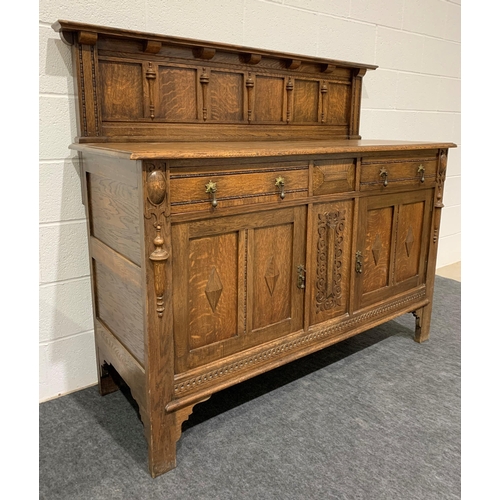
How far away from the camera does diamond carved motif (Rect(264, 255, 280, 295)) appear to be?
1694 mm

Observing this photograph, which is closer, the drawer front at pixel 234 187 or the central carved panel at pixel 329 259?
the drawer front at pixel 234 187

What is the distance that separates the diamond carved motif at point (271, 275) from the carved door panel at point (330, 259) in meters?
0.17

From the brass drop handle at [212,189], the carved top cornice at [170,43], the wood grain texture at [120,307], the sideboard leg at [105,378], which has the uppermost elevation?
the carved top cornice at [170,43]

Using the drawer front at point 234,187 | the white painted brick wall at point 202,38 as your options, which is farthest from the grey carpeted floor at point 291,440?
the drawer front at point 234,187

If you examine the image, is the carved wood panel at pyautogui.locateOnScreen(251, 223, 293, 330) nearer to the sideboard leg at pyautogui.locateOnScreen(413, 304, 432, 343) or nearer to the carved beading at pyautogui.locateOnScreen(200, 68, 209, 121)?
the carved beading at pyautogui.locateOnScreen(200, 68, 209, 121)

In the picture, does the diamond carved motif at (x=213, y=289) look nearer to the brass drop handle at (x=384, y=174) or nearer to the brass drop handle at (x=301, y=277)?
the brass drop handle at (x=301, y=277)

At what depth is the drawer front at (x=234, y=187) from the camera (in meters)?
1.40

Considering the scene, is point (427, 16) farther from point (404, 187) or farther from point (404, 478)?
point (404, 478)

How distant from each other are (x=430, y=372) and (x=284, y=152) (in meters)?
1.24

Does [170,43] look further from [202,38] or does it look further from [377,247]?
[377,247]

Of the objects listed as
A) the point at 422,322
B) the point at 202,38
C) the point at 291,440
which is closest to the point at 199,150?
the point at 202,38

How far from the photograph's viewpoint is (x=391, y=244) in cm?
218

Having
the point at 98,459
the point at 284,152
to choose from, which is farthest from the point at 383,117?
the point at 98,459

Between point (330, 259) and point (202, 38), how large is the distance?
3.56 ft
